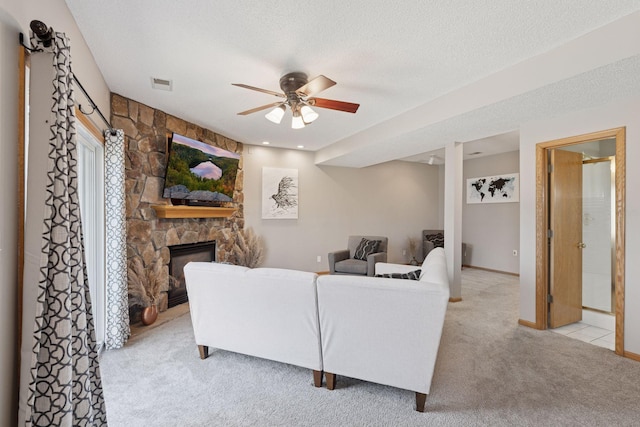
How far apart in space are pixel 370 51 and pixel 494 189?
5.38m

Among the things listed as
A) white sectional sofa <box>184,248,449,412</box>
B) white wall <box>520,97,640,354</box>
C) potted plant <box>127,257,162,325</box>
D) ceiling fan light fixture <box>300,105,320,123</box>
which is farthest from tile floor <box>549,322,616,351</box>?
potted plant <box>127,257,162,325</box>

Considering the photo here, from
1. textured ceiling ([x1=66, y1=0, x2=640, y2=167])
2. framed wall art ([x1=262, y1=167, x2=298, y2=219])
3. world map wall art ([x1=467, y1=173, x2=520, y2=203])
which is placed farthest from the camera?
world map wall art ([x1=467, y1=173, x2=520, y2=203])

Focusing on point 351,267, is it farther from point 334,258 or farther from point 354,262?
point 334,258

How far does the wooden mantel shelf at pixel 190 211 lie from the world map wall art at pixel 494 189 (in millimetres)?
5208

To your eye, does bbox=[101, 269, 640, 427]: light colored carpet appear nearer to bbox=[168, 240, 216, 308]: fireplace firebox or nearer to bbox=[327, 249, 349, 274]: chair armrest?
bbox=[168, 240, 216, 308]: fireplace firebox

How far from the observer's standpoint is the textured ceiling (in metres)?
1.89

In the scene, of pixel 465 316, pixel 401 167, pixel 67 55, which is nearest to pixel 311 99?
pixel 67 55

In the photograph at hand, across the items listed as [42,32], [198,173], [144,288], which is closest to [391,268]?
[144,288]

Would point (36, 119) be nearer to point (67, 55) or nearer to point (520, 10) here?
A: point (67, 55)

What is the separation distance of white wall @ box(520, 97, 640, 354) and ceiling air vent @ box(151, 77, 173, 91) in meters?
3.76

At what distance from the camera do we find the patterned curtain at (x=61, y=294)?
1.20m

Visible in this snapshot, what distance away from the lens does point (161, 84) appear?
9.89 ft

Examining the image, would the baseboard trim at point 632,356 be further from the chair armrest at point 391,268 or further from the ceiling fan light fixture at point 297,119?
the ceiling fan light fixture at point 297,119

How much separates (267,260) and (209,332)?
3.23 meters
